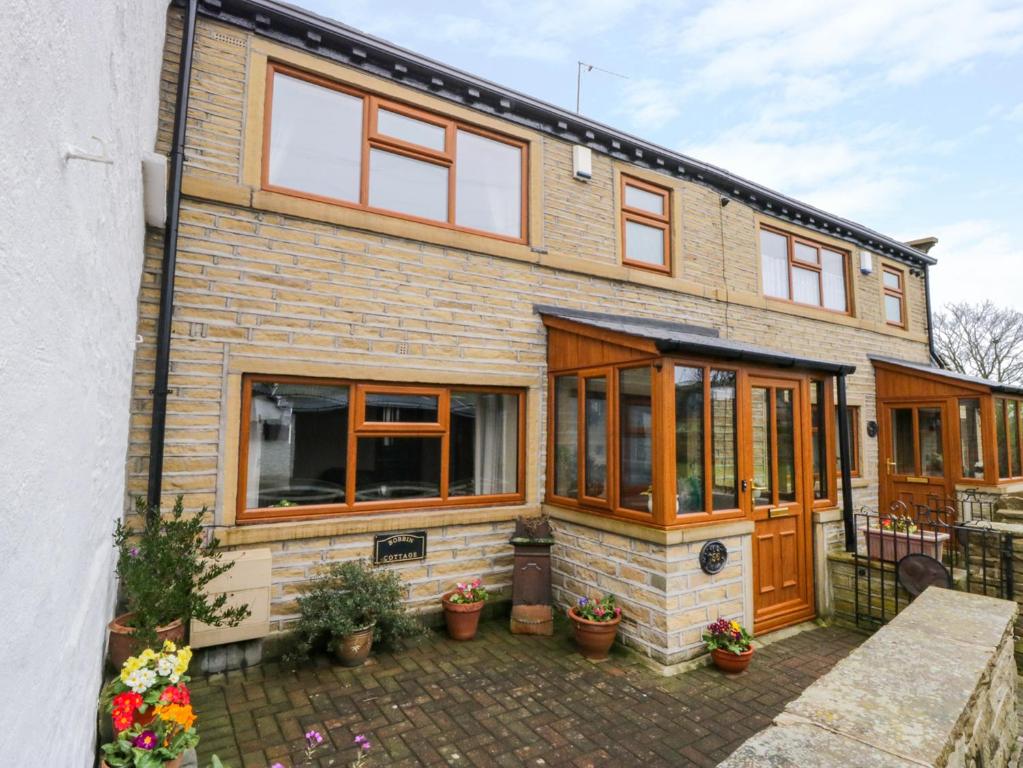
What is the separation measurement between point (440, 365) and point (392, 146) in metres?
2.46

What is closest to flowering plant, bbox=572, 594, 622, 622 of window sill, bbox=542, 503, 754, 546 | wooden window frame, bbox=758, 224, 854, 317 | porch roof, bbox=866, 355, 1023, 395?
window sill, bbox=542, 503, 754, 546

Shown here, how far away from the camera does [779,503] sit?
6.00m

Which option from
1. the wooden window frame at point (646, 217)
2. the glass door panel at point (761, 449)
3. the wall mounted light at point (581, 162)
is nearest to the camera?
the glass door panel at point (761, 449)

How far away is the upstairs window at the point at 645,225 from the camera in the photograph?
7422 mm

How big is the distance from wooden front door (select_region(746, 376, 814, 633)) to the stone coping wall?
252 cm

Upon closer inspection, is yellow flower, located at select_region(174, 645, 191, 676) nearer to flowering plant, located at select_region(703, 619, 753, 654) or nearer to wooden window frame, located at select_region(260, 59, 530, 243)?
wooden window frame, located at select_region(260, 59, 530, 243)

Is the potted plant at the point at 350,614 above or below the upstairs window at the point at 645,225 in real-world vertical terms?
below

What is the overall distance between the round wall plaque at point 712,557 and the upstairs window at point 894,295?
8.78m

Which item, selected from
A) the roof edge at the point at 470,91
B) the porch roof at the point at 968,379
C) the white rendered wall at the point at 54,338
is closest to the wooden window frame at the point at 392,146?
the roof edge at the point at 470,91

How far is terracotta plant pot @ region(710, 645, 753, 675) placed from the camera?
15.2ft

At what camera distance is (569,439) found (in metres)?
6.21

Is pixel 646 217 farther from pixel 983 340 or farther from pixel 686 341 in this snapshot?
pixel 983 340

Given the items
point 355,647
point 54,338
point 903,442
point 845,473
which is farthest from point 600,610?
point 903,442

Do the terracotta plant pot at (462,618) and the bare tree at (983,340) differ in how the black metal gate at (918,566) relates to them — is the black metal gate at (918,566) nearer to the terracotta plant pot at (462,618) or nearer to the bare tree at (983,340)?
the terracotta plant pot at (462,618)
